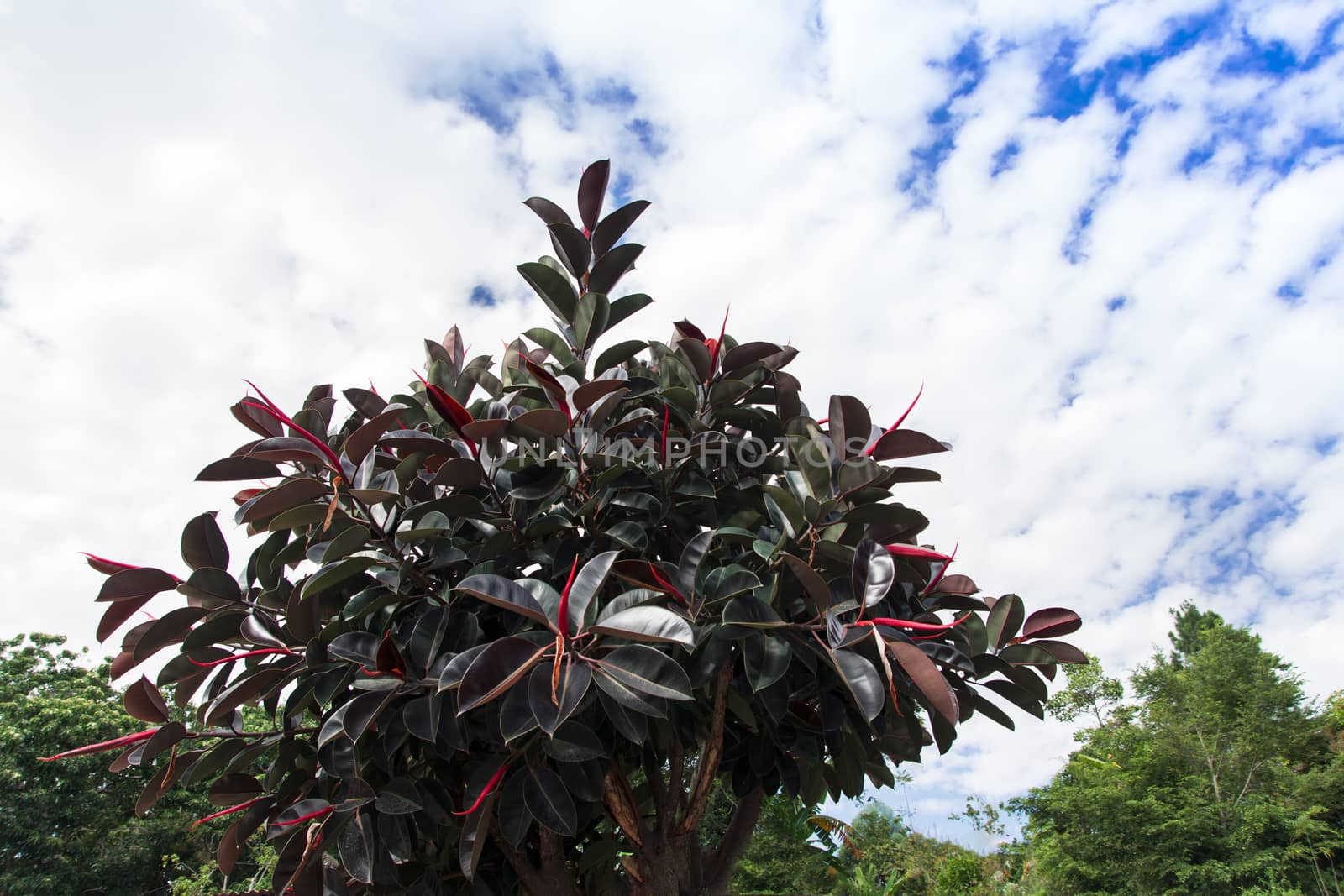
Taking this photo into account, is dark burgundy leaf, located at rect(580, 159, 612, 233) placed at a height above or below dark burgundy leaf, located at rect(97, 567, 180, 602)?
above

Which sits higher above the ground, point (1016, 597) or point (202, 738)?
point (1016, 597)

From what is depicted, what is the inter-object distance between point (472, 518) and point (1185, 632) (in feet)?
105

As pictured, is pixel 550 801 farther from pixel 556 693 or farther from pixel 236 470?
pixel 236 470

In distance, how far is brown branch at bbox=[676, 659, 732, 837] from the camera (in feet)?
6.83

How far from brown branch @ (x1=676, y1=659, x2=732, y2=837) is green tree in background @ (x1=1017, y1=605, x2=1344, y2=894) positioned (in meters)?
10.9

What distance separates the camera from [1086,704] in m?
18.1

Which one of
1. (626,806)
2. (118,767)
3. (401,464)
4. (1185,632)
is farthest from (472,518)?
(1185,632)

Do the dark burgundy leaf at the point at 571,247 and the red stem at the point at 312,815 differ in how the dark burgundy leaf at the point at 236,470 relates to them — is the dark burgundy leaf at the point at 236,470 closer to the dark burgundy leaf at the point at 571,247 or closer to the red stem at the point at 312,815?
the red stem at the point at 312,815

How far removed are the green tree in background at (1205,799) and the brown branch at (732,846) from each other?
418 inches

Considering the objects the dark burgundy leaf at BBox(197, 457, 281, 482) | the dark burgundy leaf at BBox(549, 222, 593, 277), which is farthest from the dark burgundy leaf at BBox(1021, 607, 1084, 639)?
the dark burgundy leaf at BBox(197, 457, 281, 482)

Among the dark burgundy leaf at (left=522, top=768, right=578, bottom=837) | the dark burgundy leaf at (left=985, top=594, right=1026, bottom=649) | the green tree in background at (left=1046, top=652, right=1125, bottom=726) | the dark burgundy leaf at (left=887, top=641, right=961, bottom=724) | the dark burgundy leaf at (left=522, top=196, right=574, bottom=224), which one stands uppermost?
the green tree in background at (left=1046, top=652, right=1125, bottom=726)

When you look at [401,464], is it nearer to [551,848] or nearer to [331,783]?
[331,783]

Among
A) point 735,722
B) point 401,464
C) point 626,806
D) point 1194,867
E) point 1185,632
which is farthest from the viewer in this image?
point 1185,632

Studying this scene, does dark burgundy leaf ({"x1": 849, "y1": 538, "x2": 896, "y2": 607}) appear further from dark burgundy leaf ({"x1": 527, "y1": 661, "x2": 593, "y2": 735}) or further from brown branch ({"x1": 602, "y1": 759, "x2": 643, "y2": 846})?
brown branch ({"x1": 602, "y1": 759, "x2": 643, "y2": 846})
